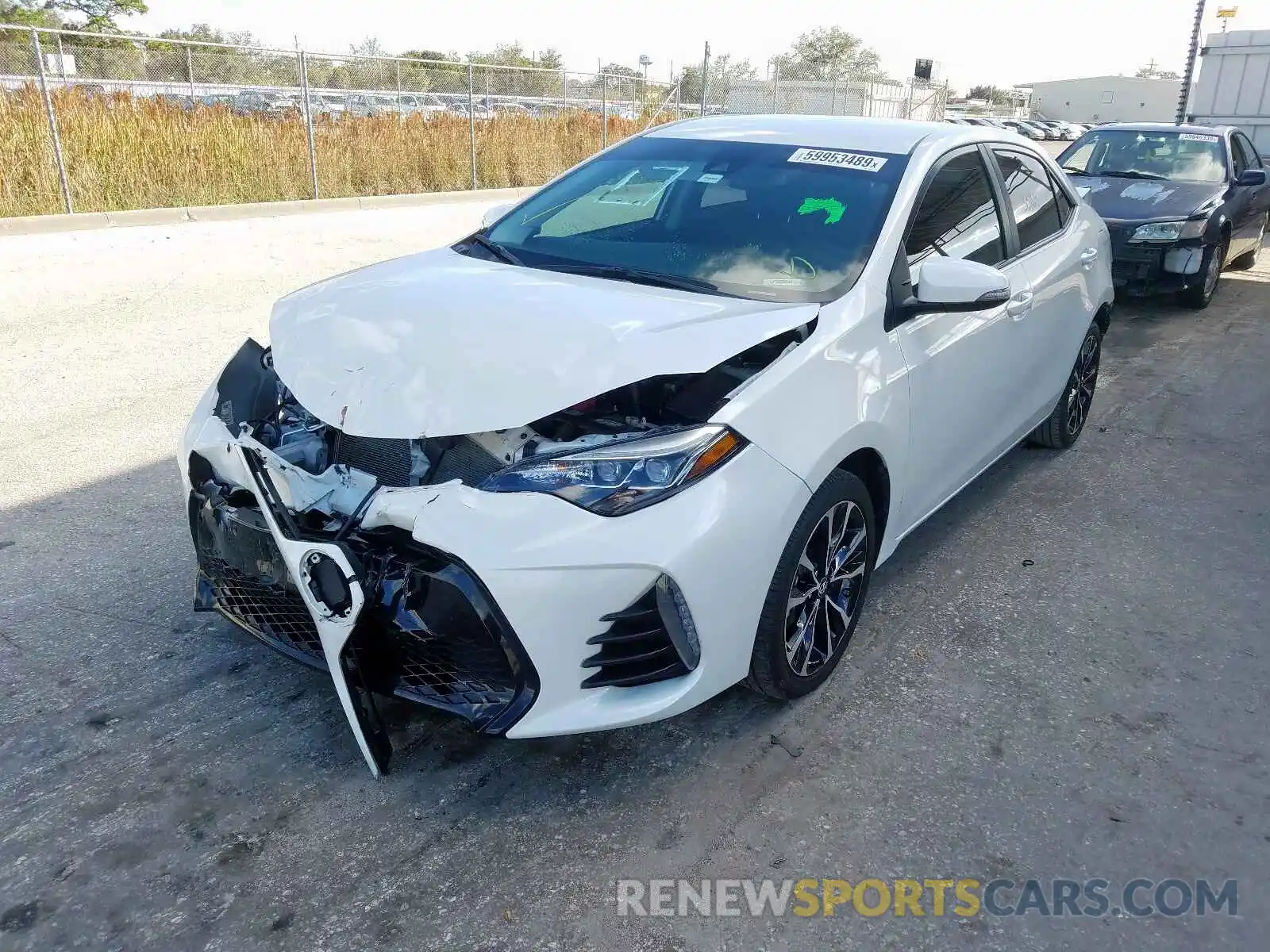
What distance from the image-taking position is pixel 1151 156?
996 centimetres

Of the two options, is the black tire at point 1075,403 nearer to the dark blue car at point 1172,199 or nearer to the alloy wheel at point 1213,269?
the dark blue car at point 1172,199

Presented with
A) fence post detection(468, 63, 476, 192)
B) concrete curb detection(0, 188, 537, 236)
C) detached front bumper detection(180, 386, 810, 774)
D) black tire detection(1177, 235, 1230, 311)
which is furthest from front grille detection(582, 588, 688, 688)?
fence post detection(468, 63, 476, 192)

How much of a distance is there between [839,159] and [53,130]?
1148cm

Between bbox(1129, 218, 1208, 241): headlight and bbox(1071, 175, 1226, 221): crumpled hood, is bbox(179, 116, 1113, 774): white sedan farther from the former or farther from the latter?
bbox(1071, 175, 1226, 221): crumpled hood

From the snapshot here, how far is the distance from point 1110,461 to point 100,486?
16.7ft

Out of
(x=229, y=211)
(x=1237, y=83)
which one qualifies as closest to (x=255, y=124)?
(x=229, y=211)

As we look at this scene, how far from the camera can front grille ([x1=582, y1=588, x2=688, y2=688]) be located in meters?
2.40

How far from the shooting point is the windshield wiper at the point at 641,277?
3.23m

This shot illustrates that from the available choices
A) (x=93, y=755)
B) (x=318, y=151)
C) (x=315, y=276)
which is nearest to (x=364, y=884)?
(x=93, y=755)

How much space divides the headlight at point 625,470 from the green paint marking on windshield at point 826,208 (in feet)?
4.07

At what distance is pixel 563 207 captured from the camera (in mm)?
4055

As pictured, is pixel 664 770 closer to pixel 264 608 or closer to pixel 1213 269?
pixel 264 608

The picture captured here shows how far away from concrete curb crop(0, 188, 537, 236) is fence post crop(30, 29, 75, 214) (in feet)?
1.28

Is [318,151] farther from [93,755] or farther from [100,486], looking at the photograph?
[93,755]
